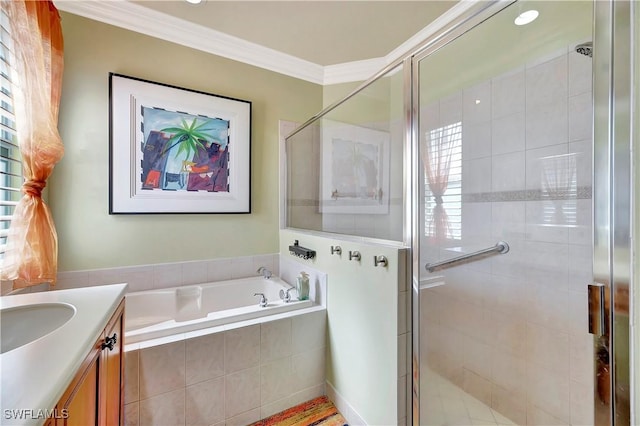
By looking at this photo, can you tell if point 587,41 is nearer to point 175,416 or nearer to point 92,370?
point 92,370

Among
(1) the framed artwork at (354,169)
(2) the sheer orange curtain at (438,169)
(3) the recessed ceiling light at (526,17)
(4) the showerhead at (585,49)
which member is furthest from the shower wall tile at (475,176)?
(3) the recessed ceiling light at (526,17)

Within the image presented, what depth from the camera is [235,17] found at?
1.96 metres

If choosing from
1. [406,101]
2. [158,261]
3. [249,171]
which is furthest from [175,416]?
[406,101]

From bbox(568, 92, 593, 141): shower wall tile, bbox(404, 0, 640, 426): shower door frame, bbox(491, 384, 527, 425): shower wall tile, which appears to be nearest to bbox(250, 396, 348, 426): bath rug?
bbox(491, 384, 527, 425): shower wall tile

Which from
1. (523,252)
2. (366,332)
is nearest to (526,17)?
(523,252)

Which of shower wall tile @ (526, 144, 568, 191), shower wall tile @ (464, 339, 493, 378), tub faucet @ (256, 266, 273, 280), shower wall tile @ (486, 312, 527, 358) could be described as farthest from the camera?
tub faucet @ (256, 266, 273, 280)

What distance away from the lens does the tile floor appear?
1.34m

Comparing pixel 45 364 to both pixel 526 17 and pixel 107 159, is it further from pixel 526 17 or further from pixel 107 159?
pixel 526 17

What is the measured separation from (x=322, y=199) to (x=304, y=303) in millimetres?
961

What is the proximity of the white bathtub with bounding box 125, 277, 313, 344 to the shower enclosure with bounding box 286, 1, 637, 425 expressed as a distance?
82cm

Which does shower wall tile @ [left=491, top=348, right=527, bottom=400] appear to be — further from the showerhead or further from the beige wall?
the beige wall

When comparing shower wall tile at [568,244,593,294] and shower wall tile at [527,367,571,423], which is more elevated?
shower wall tile at [568,244,593,294]

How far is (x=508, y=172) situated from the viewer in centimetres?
159

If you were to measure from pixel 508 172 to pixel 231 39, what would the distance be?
7.63 feet
